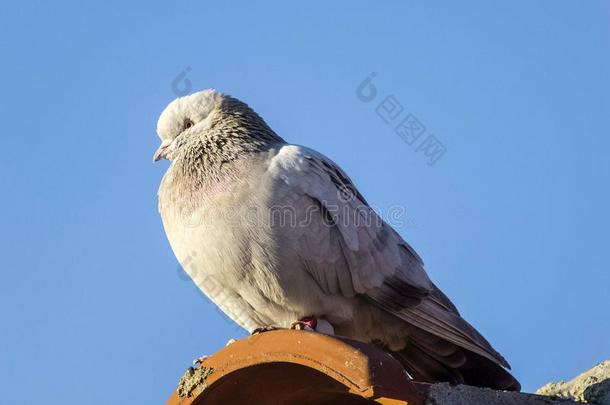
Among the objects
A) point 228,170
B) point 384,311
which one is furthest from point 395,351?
point 228,170

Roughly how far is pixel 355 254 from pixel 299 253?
1.47 feet

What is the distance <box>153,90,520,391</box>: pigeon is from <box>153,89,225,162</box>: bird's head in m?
0.12

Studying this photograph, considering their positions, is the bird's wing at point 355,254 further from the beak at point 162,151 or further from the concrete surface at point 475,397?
the concrete surface at point 475,397

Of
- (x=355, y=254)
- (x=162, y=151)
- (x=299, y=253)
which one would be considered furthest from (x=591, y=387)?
(x=162, y=151)

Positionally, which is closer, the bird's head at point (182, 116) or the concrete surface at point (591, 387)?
the concrete surface at point (591, 387)

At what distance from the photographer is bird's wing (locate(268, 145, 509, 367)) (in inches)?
238

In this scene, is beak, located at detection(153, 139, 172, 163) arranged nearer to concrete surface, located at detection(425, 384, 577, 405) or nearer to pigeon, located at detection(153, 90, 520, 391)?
pigeon, located at detection(153, 90, 520, 391)

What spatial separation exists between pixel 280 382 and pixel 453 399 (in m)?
0.93

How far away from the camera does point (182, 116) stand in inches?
278

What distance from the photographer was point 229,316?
6.56 metres

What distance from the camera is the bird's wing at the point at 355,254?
6.04m

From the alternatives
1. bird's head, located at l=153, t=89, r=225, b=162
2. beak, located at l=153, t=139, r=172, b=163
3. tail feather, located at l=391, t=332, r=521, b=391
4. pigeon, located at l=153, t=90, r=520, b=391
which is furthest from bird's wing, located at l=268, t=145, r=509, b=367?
beak, located at l=153, t=139, r=172, b=163

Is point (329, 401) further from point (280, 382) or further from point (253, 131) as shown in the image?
point (253, 131)

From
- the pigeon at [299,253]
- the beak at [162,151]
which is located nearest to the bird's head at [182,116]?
the beak at [162,151]
